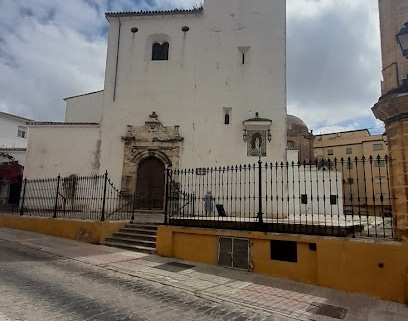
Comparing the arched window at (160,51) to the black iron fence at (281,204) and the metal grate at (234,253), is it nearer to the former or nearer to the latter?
the black iron fence at (281,204)

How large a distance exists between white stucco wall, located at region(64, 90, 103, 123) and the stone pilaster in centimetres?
1663

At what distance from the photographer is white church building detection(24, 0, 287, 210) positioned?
49.8ft

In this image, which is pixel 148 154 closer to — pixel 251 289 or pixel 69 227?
pixel 69 227

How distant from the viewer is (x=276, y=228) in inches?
265

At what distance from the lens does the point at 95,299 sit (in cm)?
475

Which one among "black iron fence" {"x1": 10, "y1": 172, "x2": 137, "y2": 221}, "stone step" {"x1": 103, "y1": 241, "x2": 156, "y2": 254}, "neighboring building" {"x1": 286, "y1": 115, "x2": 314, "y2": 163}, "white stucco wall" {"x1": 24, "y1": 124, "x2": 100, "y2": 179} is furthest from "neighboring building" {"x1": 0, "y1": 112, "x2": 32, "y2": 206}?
"neighboring building" {"x1": 286, "y1": 115, "x2": 314, "y2": 163}

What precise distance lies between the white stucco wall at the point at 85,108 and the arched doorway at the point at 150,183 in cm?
532

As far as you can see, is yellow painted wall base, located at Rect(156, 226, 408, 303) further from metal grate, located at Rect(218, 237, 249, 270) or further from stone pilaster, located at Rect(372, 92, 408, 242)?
stone pilaster, located at Rect(372, 92, 408, 242)

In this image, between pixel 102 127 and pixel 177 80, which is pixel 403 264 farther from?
pixel 102 127

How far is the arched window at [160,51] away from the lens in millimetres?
16922

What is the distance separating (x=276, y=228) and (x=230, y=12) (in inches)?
524

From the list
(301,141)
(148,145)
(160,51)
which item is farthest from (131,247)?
(301,141)

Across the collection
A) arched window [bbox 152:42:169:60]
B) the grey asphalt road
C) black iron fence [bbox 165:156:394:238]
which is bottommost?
the grey asphalt road

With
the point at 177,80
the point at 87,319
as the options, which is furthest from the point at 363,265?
the point at 177,80
